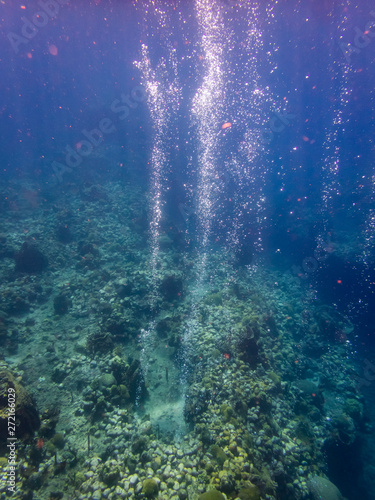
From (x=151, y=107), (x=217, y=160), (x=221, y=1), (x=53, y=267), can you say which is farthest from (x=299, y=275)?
(x=151, y=107)

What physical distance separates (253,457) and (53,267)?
1237 centimetres

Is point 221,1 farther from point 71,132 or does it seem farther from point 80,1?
point 71,132

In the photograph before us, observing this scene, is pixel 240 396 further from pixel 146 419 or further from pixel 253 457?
pixel 146 419

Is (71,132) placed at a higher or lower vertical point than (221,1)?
lower

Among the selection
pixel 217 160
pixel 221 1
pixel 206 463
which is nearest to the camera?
pixel 206 463

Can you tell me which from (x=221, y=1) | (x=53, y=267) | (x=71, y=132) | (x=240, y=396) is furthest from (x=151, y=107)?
(x=240, y=396)

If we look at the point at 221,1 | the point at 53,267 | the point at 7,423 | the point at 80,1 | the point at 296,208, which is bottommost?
the point at 7,423

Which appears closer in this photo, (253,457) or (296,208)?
(253,457)

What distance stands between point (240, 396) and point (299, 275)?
1364cm

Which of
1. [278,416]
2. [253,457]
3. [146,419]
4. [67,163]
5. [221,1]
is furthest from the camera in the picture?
[67,163]

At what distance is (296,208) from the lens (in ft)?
90.1

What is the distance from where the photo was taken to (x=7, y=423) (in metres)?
4.61

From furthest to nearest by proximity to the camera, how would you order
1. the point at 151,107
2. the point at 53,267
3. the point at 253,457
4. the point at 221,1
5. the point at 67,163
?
the point at 151,107 < the point at 67,163 < the point at 221,1 < the point at 53,267 < the point at 253,457

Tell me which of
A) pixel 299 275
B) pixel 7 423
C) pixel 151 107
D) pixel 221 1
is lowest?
pixel 7 423
